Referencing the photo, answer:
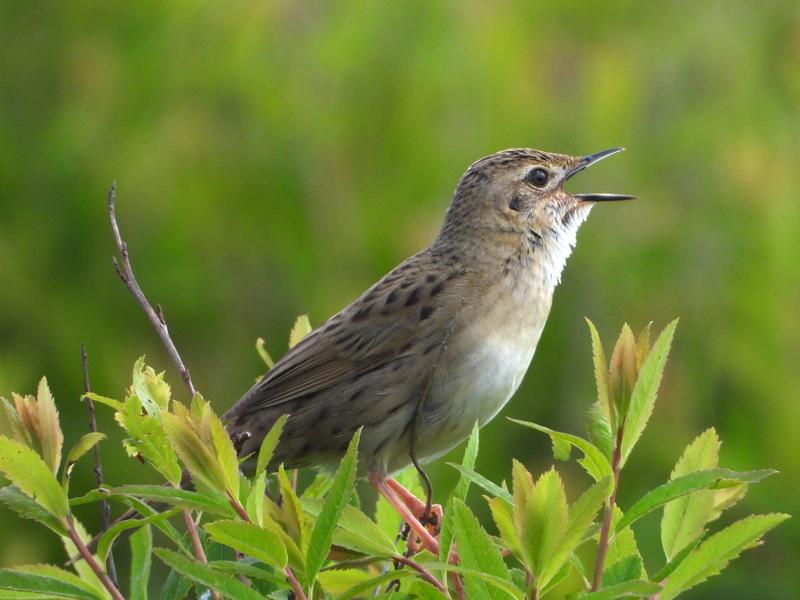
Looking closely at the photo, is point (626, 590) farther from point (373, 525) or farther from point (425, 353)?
point (425, 353)

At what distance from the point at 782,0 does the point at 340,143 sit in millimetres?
3446

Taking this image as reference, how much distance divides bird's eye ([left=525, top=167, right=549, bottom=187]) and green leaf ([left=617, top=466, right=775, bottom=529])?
2942mm

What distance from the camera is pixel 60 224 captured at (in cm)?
733

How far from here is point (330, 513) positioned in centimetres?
218

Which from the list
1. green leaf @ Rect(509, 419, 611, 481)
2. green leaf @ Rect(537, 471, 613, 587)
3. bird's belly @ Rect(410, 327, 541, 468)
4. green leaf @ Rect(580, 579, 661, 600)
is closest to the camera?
green leaf @ Rect(580, 579, 661, 600)

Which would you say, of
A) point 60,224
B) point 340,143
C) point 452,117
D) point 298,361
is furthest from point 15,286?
point 298,361

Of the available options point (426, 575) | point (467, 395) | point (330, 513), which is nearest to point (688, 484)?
point (426, 575)

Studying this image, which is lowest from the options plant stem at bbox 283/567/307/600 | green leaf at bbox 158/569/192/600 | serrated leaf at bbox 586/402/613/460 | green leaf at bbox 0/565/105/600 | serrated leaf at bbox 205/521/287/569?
green leaf at bbox 158/569/192/600

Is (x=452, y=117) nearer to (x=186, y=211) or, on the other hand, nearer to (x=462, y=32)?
(x=462, y=32)

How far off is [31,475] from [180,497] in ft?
1.01

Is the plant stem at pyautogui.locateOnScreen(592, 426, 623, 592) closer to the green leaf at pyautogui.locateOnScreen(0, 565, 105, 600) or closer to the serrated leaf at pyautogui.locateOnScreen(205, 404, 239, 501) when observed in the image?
the serrated leaf at pyautogui.locateOnScreen(205, 404, 239, 501)

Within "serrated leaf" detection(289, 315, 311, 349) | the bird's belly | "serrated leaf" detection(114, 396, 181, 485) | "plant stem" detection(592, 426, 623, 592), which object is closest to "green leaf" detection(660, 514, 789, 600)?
"plant stem" detection(592, 426, 623, 592)

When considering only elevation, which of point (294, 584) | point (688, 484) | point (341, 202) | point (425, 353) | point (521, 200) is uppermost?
point (341, 202)

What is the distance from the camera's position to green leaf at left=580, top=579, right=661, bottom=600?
2045mm
